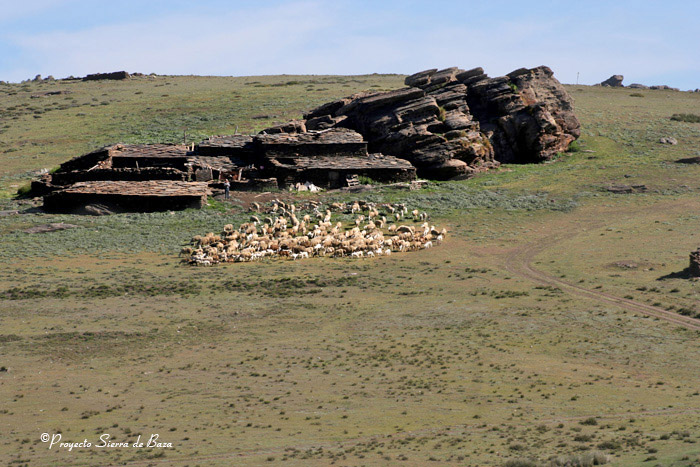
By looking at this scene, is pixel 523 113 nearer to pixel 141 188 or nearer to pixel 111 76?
pixel 141 188

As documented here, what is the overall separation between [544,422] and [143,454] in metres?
8.97

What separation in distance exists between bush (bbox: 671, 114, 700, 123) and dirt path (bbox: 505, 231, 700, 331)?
1249 inches

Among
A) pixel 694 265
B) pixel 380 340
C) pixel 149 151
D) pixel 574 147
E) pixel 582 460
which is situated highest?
pixel 574 147

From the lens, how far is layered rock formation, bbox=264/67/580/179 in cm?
5425

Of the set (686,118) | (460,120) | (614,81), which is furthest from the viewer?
(614,81)

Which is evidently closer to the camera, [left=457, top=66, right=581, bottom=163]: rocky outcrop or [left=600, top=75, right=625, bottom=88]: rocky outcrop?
[left=457, top=66, right=581, bottom=163]: rocky outcrop

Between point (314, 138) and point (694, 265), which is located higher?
point (314, 138)

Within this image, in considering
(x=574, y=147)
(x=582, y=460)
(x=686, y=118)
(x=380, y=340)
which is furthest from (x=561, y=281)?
(x=686, y=118)

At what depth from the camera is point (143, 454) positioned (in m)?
17.6

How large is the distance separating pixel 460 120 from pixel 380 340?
3209cm

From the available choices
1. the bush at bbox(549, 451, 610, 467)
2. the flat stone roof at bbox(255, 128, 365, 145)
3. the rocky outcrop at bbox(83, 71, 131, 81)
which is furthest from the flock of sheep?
the rocky outcrop at bbox(83, 71, 131, 81)

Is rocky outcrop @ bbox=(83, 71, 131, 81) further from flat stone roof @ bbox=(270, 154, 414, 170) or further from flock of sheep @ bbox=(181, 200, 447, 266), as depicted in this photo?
flock of sheep @ bbox=(181, 200, 447, 266)

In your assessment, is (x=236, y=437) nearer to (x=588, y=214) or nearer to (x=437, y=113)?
(x=588, y=214)

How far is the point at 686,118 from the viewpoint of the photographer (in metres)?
68.1
